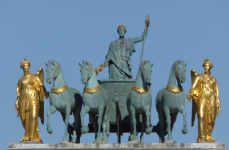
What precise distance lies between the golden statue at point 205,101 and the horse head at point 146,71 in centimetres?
185

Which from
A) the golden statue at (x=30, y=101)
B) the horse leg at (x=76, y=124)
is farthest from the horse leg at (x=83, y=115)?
the golden statue at (x=30, y=101)

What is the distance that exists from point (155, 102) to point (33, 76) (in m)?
4.13

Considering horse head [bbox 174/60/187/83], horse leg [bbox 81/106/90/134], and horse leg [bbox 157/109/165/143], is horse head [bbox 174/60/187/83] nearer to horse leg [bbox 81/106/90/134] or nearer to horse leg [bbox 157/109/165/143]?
horse leg [bbox 157/109/165/143]

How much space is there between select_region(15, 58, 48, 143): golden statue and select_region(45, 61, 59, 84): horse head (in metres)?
1.38

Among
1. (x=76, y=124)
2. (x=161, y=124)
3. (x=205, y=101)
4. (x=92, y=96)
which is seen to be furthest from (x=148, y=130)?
(x=76, y=124)

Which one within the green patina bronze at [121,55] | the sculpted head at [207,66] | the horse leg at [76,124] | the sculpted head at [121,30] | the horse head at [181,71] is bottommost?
the horse leg at [76,124]

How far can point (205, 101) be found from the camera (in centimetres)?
3353

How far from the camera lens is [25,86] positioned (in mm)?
33906

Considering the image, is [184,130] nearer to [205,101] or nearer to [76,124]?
[205,101]

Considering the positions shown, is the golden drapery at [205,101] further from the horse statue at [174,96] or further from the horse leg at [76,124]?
the horse leg at [76,124]

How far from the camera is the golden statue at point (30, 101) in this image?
A: 33.6m

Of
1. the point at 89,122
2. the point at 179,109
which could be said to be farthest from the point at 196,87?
the point at 89,122

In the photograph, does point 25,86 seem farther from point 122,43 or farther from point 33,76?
point 122,43

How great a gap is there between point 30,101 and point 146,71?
423 centimetres
